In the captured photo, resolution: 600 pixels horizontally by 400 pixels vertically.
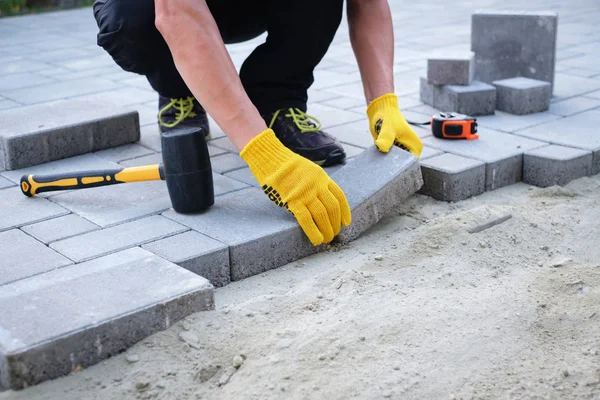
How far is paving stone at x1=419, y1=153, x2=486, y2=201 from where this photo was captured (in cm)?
290

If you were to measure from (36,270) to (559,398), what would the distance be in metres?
1.44

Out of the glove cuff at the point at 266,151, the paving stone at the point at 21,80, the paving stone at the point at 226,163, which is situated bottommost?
the paving stone at the point at 226,163

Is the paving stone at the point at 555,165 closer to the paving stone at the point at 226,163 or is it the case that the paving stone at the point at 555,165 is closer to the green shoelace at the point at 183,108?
the paving stone at the point at 226,163

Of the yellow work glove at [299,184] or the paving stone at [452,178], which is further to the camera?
the paving stone at [452,178]

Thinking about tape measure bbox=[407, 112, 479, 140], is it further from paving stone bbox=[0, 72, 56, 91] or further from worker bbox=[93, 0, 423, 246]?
paving stone bbox=[0, 72, 56, 91]

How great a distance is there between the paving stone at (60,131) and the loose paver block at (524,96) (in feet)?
5.85

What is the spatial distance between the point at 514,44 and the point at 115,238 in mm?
2617

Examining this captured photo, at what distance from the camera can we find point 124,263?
2.12 metres

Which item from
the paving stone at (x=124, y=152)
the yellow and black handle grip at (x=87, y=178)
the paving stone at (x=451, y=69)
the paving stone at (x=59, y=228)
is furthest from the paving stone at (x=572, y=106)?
the paving stone at (x=59, y=228)

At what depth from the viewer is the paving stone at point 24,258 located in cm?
219

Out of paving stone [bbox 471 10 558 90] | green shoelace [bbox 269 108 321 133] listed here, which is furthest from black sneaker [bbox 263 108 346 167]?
paving stone [bbox 471 10 558 90]

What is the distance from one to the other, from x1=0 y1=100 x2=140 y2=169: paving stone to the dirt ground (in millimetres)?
1339

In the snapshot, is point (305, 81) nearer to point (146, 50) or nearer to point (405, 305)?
point (146, 50)

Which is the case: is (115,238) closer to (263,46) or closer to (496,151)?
(263,46)
